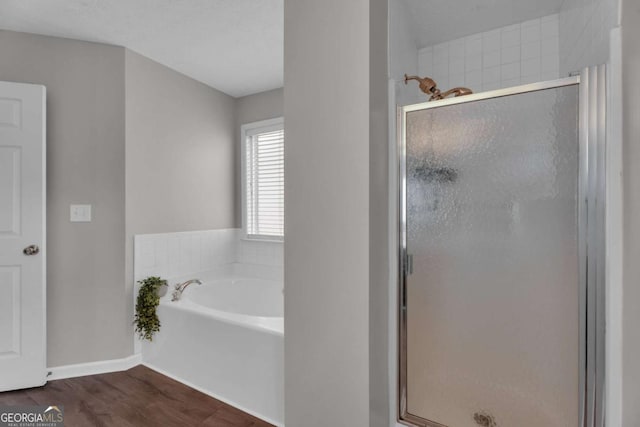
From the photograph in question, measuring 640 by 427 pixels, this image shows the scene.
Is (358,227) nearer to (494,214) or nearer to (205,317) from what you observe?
(494,214)

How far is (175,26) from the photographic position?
7.07ft

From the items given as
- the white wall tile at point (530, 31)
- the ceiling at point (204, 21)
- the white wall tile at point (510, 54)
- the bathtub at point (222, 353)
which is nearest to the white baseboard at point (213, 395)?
the bathtub at point (222, 353)

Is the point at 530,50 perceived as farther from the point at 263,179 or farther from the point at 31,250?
the point at 31,250

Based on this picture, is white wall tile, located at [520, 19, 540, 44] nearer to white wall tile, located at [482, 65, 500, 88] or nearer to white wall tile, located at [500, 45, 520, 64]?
white wall tile, located at [500, 45, 520, 64]

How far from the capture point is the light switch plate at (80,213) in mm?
2311

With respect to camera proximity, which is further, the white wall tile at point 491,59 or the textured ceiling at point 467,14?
the white wall tile at point 491,59

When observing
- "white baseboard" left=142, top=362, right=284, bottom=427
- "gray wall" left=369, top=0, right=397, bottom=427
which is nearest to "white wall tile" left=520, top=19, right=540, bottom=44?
"gray wall" left=369, top=0, right=397, bottom=427

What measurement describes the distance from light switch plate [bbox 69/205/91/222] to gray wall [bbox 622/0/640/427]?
293cm

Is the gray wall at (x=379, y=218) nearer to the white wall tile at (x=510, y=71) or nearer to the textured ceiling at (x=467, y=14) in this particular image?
the textured ceiling at (x=467, y=14)

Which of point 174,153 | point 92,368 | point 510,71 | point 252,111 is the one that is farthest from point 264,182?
point 510,71

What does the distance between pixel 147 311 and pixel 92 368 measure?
520 mm

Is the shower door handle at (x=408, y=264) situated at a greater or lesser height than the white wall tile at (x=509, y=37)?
lesser

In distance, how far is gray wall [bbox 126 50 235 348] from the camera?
2.50m

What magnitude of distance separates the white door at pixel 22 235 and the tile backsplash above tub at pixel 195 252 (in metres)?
0.60
